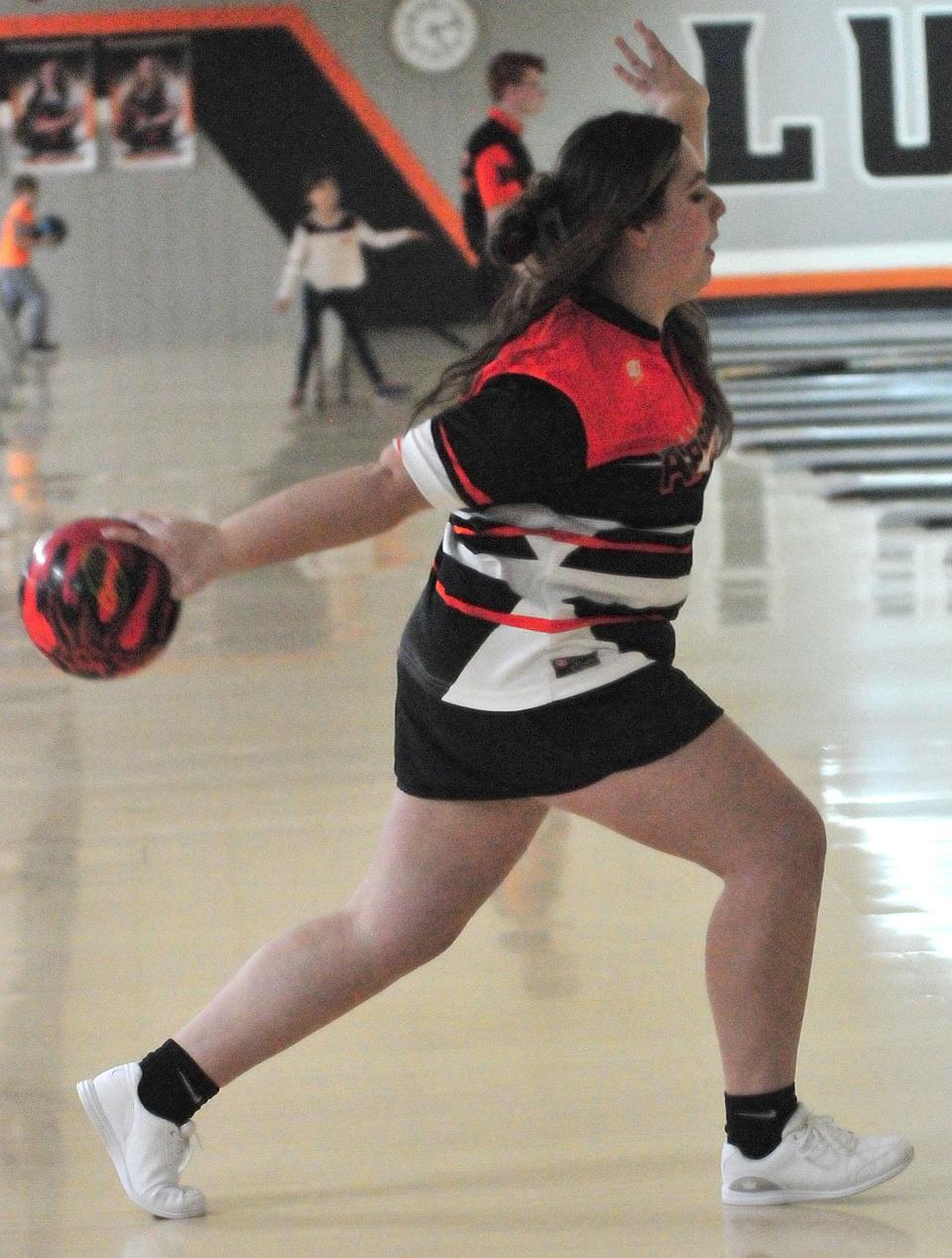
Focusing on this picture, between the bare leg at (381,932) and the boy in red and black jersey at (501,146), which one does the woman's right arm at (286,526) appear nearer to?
the bare leg at (381,932)

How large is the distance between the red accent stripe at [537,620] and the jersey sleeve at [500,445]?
0.45 feet

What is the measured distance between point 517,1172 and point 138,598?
0.85m

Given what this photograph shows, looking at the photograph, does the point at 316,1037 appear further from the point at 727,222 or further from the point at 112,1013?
the point at 727,222

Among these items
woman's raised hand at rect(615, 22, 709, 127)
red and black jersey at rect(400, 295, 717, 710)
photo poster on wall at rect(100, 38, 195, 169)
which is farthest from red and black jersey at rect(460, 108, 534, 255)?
photo poster on wall at rect(100, 38, 195, 169)

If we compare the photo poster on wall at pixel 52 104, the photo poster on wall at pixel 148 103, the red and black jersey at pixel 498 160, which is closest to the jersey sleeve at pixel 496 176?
the red and black jersey at pixel 498 160

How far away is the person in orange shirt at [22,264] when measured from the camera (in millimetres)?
13648

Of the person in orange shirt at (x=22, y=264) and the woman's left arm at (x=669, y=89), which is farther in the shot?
the person in orange shirt at (x=22, y=264)

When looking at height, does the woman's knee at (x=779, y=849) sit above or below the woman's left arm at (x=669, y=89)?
below

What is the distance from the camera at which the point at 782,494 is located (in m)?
7.50

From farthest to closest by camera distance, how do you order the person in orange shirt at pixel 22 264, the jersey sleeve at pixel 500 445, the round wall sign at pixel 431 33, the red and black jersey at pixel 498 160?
the round wall sign at pixel 431 33
the person in orange shirt at pixel 22 264
the red and black jersey at pixel 498 160
the jersey sleeve at pixel 500 445

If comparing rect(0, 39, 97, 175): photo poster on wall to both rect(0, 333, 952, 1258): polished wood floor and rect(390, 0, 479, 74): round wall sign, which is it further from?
rect(0, 333, 952, 1258): polished wood floor

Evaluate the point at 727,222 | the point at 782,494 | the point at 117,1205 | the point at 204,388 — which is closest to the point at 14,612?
the point at 782,494

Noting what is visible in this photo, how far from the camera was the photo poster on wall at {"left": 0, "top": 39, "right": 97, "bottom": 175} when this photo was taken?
16047 millimetres

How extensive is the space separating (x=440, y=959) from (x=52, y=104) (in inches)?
574
